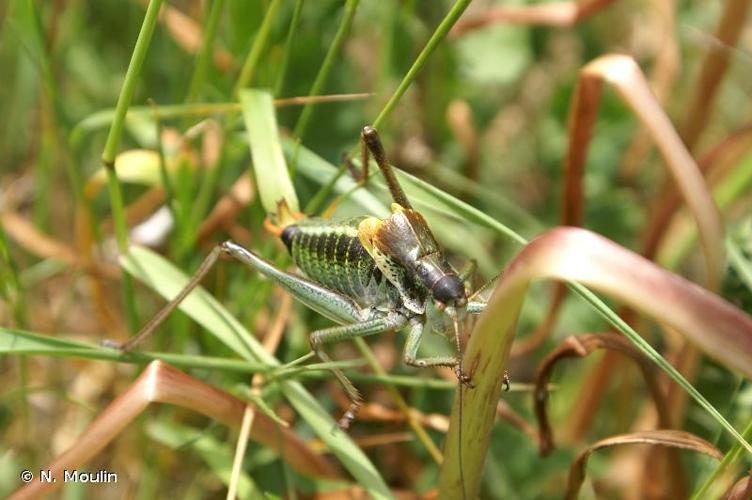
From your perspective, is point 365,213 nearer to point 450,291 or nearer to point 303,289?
point 303,289

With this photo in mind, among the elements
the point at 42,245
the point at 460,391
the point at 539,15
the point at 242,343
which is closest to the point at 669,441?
the point at 460,391

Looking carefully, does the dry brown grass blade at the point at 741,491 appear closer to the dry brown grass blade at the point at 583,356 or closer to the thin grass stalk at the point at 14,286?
the dry brown grass blade at the point at 583,356

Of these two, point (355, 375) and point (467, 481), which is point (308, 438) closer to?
point (355, 375)

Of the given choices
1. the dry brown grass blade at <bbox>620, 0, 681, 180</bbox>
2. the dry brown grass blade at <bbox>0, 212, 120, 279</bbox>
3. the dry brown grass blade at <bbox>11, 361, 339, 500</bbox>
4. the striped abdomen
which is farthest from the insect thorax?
the dry brown grass blade at <bbox>620, 0, 681, 180</bbox>

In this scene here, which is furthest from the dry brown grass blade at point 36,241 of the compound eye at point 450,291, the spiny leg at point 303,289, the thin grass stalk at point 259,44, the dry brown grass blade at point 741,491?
the dry brown grass blade at point 741,491

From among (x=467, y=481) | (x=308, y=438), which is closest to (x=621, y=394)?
(x=308, y=438)

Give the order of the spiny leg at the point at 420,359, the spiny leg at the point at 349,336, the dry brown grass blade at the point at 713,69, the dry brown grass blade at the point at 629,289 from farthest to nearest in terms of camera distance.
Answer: the dry brown grass blade at the point at 713,69
the spiny leg at the point at 349,336
the spiny leg at the point at 420,359
the dry brown grass blade at the point at 629,289

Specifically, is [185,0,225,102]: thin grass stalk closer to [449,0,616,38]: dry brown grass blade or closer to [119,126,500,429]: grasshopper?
[119,126,500,429]: grasshopper
